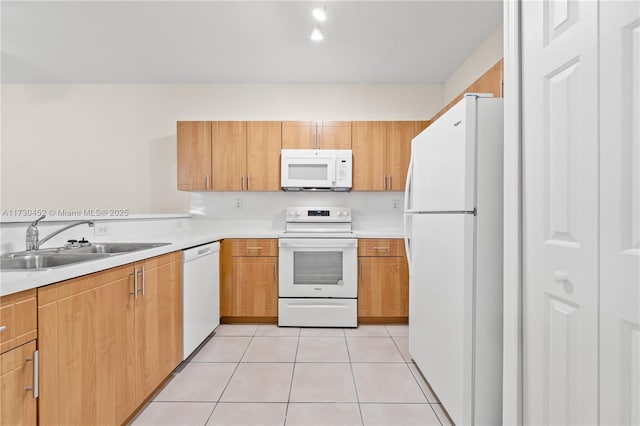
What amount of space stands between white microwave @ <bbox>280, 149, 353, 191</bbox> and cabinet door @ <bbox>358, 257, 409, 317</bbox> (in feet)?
2.93

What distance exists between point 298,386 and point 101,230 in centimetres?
180

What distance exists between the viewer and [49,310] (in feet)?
3.69

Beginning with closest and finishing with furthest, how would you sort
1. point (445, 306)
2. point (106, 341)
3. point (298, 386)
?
point (106, 341) < point (445, 306) < point (298, 386)

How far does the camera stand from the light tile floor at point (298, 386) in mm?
1779

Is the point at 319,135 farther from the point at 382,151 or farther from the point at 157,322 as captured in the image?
the point at 157,322

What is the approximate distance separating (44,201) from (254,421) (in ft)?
12.8

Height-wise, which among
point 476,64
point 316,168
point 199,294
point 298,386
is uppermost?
point 476,64

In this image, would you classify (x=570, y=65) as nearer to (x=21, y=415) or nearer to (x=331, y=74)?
(x=21, y=415)

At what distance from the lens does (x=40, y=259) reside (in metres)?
1.65

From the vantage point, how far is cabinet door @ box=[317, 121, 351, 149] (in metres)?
3.52

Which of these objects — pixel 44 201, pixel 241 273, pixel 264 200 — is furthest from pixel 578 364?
pixel 44 201

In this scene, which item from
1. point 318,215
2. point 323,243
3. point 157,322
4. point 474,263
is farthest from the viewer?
point 318,215

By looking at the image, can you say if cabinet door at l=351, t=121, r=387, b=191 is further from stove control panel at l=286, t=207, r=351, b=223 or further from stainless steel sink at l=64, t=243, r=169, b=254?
stainless steel sink at l=64, t=243, r=169, b=254

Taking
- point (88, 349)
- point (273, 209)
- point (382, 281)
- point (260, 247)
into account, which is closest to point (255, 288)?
point (260, 247)
